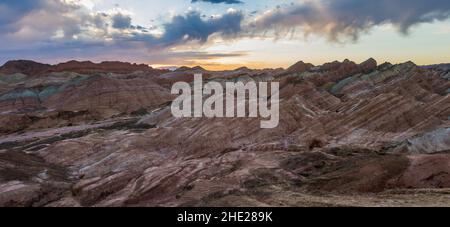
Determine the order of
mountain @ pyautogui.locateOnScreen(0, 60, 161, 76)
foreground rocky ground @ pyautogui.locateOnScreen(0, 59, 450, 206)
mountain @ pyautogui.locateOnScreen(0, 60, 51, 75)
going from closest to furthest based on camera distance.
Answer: foreground rocky ground @ pyautogui.locateOnScreen(0, 59, 450, 206) < mountain @ pyautogui.locateOnScreen(0, 60, 161, 76) < mountain @ pyautogui.locateOnScreen(0, 60, 51, 75)

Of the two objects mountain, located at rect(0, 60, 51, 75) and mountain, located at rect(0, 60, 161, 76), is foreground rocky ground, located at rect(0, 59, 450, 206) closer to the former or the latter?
mountain, located at rect(0, 60, 161, 76)

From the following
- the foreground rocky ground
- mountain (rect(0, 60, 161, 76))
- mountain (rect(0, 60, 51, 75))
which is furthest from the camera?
mountain (rect(0, 60, 51, 75))

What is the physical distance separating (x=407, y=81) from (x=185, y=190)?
39.0m

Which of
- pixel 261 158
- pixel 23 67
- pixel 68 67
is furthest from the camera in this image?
pixel 23 67

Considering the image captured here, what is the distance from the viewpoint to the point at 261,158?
88.1ft

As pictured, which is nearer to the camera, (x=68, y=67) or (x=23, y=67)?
(x=68, y=67)

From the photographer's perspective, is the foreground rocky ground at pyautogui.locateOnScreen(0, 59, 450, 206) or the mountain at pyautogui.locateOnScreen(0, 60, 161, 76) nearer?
the foreground rocky ground at pyautogui.locateOnScreen(0, 59, 450, 206)

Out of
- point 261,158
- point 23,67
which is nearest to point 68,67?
point 23,67

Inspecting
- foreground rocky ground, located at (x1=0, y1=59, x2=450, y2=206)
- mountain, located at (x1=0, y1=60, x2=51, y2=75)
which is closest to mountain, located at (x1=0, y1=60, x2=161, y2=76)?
mountain, located at (x1=0, y1=60, x2=51, y2=75)

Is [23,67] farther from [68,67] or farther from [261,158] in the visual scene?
[261,158]

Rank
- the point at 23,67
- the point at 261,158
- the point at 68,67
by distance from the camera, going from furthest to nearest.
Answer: the point at 23,67 < the point at 68,67 < the point at 261,158

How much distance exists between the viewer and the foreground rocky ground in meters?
18.7

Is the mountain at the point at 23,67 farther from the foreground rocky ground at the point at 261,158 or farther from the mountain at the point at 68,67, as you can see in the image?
the foreground rocky ground at the point at 261,158
